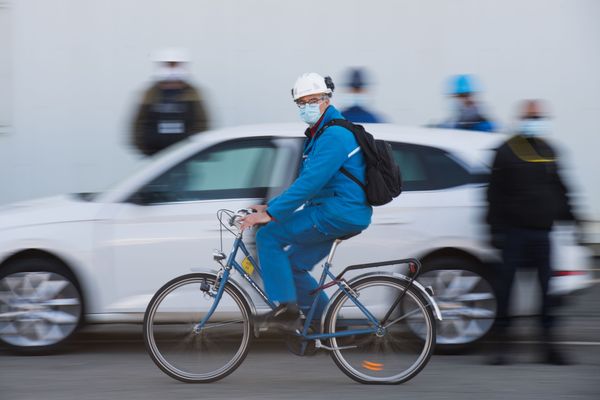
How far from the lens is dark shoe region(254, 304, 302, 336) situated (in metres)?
6.43

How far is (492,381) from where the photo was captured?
6684mm

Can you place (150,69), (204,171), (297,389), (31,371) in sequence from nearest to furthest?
(297,389) < (31,371) < (204,171) < (150,69)

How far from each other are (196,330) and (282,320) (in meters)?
0.51

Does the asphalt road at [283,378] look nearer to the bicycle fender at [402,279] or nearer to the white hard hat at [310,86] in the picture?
the bicycle fender at [402,279]

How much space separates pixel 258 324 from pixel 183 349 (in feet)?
1.53

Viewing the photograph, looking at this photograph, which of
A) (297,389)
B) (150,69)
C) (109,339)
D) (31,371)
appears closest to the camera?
(297,389)

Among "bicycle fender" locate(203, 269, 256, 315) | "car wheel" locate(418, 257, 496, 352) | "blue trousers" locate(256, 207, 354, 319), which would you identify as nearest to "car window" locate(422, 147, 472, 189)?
"car wheel" locate(418, 257, 496, 352)

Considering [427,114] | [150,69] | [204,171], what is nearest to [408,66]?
[427,114]

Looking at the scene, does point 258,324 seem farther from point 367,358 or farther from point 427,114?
point 427,114

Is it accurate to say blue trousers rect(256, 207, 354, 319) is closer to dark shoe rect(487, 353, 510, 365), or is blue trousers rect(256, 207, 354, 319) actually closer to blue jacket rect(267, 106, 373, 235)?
blue jacket rect(267, 106, 373, 235)

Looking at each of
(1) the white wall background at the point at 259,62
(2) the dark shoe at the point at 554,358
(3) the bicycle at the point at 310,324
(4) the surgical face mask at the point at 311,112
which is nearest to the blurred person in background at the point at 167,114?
(1) the white wall background at the point at 259,62

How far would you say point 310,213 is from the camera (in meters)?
6.36

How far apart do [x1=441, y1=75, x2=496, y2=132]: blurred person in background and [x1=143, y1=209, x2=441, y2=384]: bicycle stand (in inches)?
130

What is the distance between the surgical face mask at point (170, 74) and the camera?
966cm
